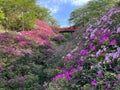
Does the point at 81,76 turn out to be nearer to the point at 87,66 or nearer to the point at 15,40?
the point at 87,66

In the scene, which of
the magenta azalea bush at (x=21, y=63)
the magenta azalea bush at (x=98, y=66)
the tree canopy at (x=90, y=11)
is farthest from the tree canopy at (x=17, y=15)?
the magenta azalea bush at (x=98, y=66)

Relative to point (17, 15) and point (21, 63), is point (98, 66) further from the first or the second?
point (17, 15)

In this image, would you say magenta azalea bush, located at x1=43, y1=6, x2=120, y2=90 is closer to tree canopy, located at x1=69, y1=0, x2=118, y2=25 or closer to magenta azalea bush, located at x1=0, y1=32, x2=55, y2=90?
magenta azalea bush, located at x1=0, y1=32, x2=55, y2=90

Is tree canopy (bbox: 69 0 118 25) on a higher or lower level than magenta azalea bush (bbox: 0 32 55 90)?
higher

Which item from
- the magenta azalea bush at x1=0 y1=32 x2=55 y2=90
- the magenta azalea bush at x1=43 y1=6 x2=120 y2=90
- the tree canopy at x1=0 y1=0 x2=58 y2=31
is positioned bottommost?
the magenta azalea bush at x1=0 y1=32 x2=55 y2=90

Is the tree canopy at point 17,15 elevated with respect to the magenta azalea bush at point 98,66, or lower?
elevated

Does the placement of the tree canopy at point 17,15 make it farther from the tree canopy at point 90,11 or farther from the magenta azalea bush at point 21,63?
the magenta azalea bush at point 21,63

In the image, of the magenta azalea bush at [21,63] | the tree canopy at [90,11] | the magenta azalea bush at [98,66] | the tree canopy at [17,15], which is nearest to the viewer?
the magenta azalea bush at [98,66]

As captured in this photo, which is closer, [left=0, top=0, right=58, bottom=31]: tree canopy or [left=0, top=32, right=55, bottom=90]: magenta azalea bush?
[left=0, top=32, right=55, bottom=90]: magenta azalea bush

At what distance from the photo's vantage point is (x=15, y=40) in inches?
501

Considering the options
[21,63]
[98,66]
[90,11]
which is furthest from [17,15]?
[98,66]

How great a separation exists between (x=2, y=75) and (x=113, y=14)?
424 cm

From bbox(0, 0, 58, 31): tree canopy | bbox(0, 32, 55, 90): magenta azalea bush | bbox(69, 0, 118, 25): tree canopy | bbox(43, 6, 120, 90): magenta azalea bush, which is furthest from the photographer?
bbox(69, 0, 118, 25): tree canopy

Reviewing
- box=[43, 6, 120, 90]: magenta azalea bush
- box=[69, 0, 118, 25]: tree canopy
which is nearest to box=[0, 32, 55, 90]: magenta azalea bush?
box=[43, 6, 120, 90]: magenta azalea bush
